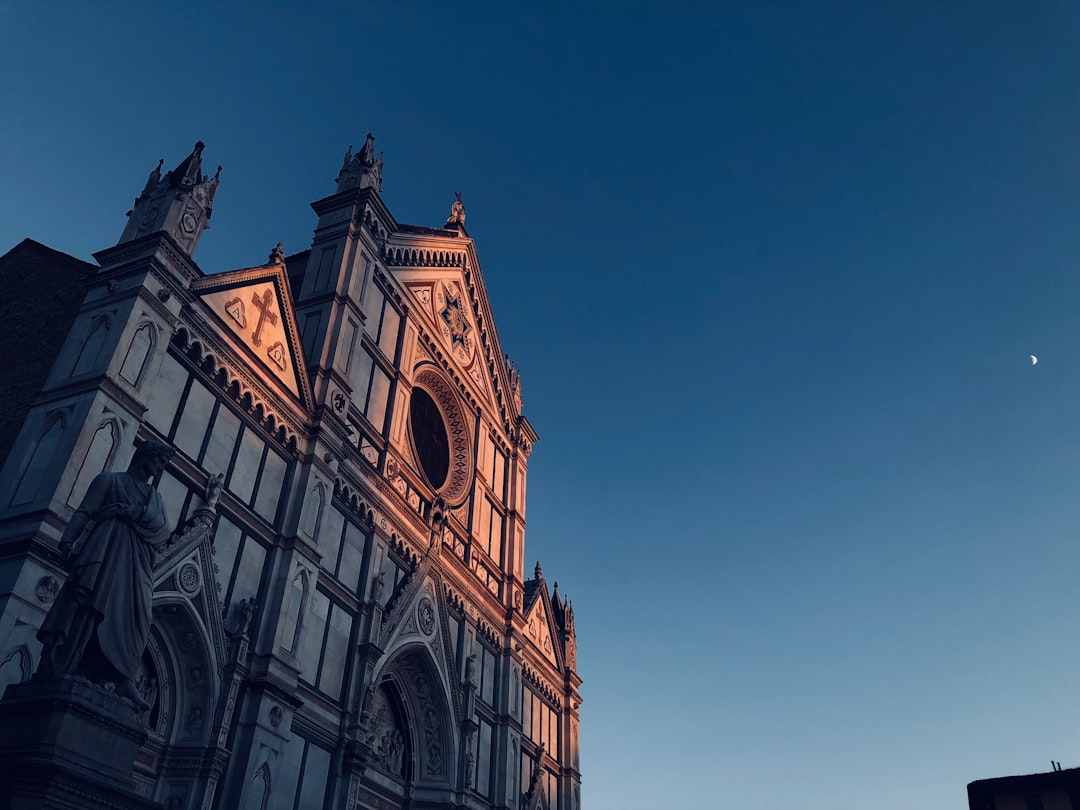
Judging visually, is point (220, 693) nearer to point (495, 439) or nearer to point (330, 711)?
point (330, 711)

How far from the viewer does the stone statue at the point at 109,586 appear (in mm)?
9281

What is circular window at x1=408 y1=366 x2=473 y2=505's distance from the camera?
97.6ft

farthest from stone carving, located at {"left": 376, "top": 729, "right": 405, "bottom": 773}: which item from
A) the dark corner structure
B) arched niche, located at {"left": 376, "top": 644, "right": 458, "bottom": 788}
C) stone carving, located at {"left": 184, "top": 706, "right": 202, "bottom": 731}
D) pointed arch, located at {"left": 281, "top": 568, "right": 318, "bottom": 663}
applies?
the dark corner structure

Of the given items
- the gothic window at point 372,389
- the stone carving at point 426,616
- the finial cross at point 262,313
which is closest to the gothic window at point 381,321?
the gothic window at point 372,389

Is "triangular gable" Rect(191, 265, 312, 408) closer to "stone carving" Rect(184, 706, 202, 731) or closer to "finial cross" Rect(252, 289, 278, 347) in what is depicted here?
"finial cross" Rect(252, 289, 278, 347)

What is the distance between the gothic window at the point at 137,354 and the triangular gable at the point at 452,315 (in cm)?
1284

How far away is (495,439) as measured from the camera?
35562mm

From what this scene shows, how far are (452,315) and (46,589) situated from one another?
21040 millimetres

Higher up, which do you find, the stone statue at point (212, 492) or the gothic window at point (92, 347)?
the gothic window at point (92, 347)

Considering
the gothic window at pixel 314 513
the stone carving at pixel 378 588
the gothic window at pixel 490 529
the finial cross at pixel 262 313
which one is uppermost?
the gothic window at pixel 490 529

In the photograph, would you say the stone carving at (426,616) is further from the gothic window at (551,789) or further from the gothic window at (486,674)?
the gothic window at (551,789)

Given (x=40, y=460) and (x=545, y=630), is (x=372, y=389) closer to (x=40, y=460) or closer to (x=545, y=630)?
(x=40, y=460)

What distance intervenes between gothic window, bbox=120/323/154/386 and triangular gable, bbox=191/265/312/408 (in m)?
2.03

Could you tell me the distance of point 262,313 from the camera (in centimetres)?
2138
